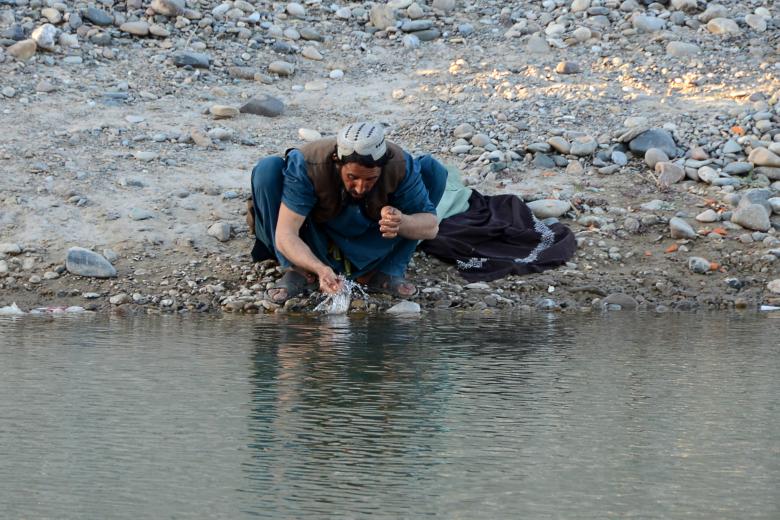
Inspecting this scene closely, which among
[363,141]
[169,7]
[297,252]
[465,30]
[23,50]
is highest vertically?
A: [169,7]

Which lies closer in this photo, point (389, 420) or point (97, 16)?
point (389, 420)

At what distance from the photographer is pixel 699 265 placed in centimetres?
709

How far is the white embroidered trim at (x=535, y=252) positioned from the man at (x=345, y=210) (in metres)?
0.46

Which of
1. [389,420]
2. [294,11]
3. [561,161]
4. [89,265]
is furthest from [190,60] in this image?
[389,420]

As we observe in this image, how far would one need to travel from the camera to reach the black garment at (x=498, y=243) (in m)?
7.05

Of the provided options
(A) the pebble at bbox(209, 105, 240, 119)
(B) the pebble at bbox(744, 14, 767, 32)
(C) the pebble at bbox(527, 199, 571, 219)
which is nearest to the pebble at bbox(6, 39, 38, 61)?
(A) the pebble at bbox(209, 105, 240, 119)

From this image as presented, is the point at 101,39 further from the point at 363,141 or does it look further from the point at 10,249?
the point at 363,141

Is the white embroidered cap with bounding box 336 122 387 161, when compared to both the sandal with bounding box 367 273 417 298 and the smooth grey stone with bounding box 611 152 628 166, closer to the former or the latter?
the sandal with bounding box 367 273 417 298

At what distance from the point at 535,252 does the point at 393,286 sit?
933 mm

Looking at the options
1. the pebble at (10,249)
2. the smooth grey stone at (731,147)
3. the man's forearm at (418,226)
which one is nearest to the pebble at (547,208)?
the smooth grey stone at (731,147)

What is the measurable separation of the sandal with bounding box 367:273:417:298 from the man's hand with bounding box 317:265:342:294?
27.0 inches

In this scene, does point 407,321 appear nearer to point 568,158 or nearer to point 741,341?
point 741,341

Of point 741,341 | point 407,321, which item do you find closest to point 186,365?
point 407,321

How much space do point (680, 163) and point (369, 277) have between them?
250cm
